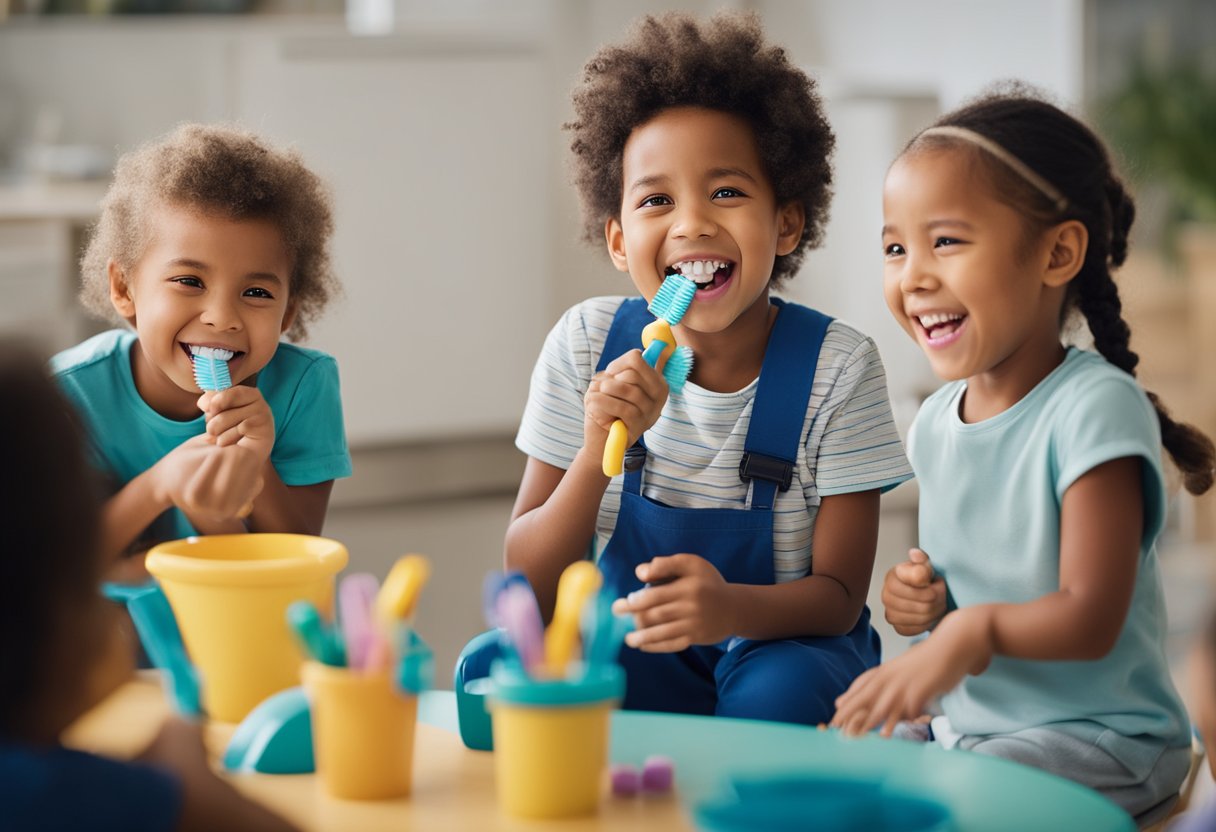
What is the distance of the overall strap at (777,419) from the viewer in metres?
1.22

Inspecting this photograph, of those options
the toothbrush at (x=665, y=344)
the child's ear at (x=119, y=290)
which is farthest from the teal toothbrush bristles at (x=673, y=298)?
the child's ear at (x=119, y=290)

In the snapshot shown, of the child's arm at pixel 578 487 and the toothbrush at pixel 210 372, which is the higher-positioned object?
the toothbrush at pixel 210 372

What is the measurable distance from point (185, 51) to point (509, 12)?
68 centimetres

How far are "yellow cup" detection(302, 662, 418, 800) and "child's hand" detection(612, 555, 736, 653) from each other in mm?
251

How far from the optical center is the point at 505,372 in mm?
2781

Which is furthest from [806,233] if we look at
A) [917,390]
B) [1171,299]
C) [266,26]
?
[1171,299]

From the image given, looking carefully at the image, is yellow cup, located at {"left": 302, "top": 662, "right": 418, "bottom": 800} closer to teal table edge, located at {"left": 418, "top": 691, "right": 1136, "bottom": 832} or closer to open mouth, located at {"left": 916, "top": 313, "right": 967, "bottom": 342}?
teal table edge, located at {"left": 418, "top": 691, "right": 1136, "bottom": 832}

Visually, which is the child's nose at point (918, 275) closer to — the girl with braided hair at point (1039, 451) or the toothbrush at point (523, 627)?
the girl with braided hair at point (1039, 451)

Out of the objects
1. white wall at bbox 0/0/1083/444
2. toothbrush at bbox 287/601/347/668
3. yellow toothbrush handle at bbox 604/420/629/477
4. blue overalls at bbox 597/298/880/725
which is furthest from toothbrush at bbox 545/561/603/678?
white wall at bbox 0/0/1083/444

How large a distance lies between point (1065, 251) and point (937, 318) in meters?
0.11

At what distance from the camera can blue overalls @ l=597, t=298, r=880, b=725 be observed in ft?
3.93

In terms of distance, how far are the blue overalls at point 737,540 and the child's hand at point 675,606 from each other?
0.14 metres

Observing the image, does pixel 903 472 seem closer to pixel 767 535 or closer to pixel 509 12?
pixel 767 535

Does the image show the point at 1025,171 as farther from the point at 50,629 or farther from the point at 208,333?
the point at 50,629
